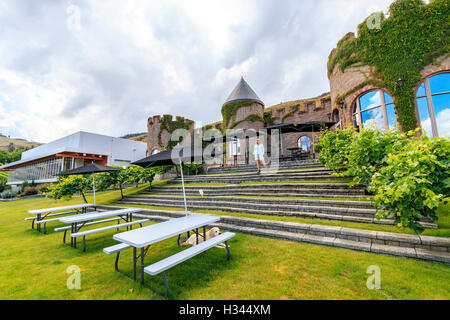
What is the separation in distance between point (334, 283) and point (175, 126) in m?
22.8

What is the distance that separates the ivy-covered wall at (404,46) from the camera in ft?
29.4

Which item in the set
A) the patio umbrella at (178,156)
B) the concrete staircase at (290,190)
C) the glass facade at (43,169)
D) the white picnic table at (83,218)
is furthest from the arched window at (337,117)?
the glass facade at (43,169)

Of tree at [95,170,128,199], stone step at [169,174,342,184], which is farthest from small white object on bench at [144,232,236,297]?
tree at [95,170,128,199]

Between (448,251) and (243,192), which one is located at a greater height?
(243,192)

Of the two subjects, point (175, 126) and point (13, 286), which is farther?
point (175, 126)

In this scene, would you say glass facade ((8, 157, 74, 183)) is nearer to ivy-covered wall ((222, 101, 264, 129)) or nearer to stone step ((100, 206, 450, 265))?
ivy-covered wall ((222, 101, 264, 129))

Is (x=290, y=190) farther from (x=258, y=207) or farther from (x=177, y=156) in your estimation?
(x=177, y=156)

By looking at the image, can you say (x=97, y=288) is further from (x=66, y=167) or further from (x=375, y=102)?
(x=66, y=167)

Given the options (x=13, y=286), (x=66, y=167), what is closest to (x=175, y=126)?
(x=66, y=167)

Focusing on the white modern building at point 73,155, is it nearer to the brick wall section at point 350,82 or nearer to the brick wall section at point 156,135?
the brick wall section at point 156,135

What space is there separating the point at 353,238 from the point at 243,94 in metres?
17.8

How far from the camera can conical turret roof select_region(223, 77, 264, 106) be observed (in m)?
19.4
